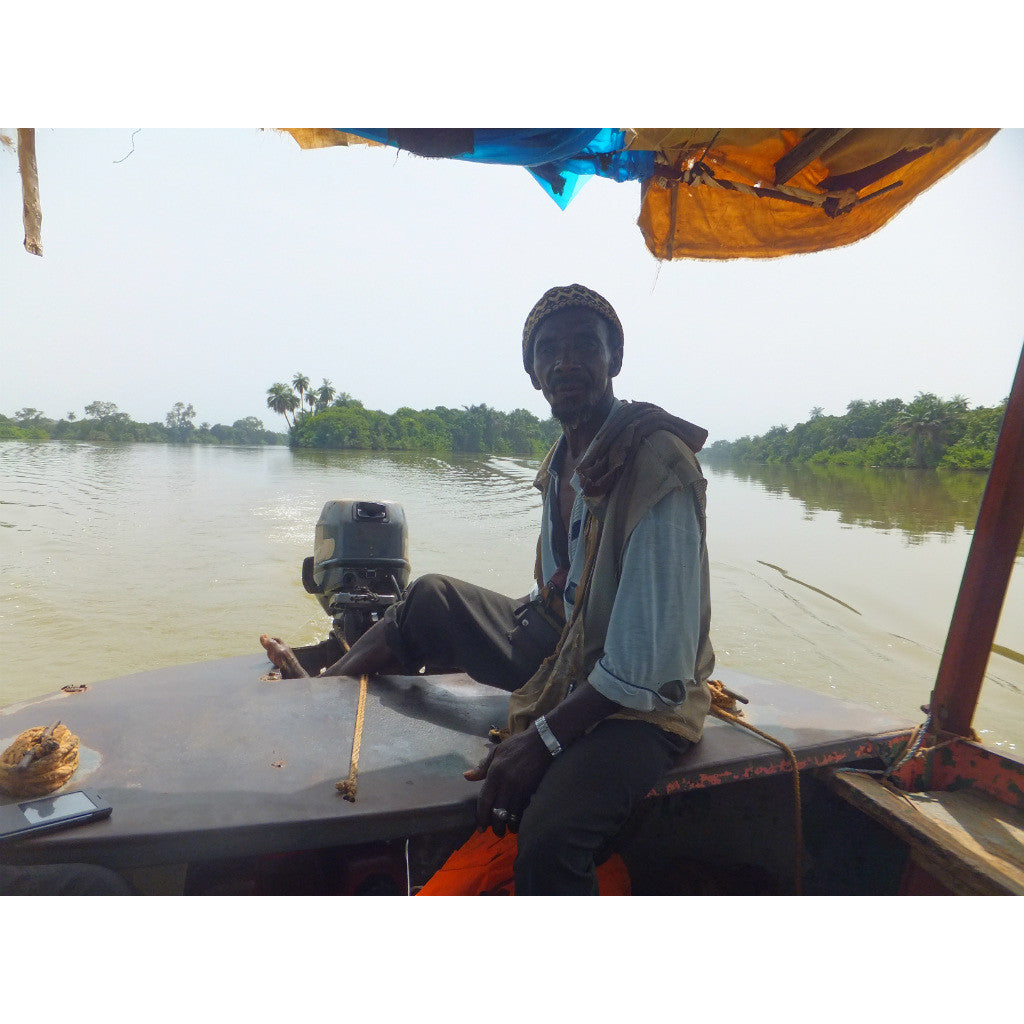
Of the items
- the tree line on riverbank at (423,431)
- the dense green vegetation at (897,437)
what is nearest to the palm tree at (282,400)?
the tree line on riverbank at (423,431)

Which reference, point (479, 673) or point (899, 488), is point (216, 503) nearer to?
point (479, 673)

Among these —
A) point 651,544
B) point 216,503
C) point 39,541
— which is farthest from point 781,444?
point 651,544

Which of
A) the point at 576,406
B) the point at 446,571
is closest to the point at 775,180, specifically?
the point at 576,406

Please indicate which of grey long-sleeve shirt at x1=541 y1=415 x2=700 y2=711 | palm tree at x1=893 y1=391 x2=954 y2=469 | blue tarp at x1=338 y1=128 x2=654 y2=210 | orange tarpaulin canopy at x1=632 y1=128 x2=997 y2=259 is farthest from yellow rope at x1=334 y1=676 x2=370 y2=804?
palm tree at x1=893 y1=391 x2=954 y2=469

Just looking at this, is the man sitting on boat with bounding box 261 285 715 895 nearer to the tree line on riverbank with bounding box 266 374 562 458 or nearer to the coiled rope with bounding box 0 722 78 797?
the coiled rope with bounding box 0 722 78 797

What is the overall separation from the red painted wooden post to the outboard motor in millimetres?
2175

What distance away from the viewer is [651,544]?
146cm

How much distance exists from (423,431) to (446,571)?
59.4 m

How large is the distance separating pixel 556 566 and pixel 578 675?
49 centimetres

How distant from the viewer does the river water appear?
622 cm

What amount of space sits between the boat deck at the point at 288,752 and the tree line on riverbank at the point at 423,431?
2093 inches

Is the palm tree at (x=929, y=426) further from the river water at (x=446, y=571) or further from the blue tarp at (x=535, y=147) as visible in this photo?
the blue tarp at (x=535, y=147)

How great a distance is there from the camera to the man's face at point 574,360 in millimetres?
1837

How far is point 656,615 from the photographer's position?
4.68ft
